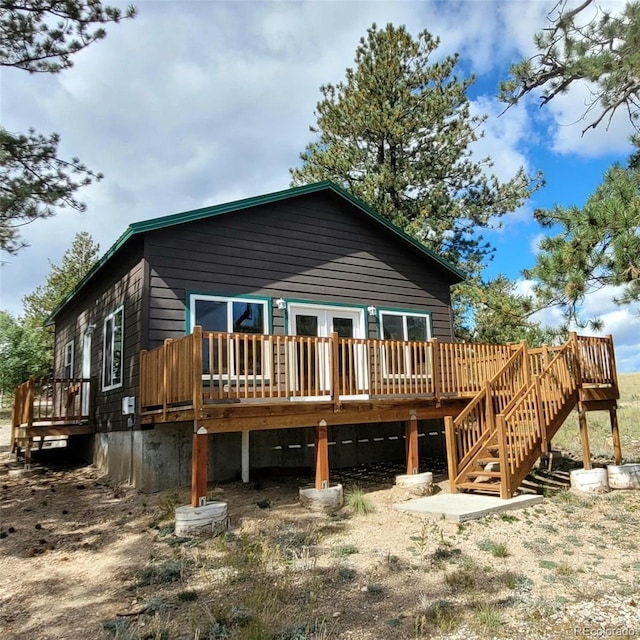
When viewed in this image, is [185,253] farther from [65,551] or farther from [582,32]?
[582,32]

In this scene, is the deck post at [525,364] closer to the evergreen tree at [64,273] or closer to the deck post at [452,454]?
the deck post at [452,454]

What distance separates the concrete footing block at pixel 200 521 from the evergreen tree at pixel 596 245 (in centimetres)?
557

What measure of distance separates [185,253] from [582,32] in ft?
23.6

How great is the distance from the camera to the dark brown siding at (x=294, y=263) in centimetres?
983

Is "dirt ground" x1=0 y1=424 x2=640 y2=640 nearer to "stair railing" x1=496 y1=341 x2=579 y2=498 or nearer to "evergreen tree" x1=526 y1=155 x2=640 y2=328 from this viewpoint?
"stair railing" x1=496 y1=341 x2=579 y2=498

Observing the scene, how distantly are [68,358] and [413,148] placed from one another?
628 inches

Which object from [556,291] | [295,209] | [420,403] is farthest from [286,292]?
[556,291]

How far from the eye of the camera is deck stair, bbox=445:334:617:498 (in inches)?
338

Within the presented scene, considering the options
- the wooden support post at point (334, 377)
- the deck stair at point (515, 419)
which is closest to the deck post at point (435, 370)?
the deck stair at point (515, 419)

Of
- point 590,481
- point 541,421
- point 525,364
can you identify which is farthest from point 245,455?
point 590,481

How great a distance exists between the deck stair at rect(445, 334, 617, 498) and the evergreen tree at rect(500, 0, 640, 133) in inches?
170

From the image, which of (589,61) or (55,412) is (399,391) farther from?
(55,412)

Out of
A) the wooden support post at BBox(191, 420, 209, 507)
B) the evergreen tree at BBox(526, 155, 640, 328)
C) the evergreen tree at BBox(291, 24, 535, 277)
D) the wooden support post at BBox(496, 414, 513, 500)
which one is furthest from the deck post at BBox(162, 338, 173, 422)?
the evergreen tree at BBox(291, 24, 535, 277)

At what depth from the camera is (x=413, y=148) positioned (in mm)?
23109
